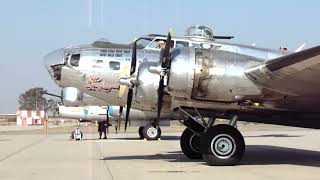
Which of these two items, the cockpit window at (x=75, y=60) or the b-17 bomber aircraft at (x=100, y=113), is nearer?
the cockpit window at (x=75, y=60)

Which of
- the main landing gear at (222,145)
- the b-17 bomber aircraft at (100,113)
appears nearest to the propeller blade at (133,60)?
the main landing gear at (222,145)

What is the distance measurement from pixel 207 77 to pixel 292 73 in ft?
6.58

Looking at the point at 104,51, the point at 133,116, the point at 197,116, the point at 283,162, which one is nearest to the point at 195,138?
the point at 197,116

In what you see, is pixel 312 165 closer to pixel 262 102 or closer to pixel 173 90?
pixel 262 102

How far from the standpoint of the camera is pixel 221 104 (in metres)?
13.3

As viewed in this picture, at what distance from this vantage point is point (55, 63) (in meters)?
15.4

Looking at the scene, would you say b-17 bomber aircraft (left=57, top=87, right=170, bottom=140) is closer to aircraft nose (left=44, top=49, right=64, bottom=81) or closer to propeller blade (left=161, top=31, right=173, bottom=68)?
aircraft nose (left=44, top=49, right=64, bottom=81)

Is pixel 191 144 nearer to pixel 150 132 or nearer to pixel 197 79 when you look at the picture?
pixel 197 79

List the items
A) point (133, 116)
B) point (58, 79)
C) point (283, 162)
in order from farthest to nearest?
point (133, 116), point (58, 79), point (283, 162)

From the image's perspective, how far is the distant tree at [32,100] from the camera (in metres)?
139

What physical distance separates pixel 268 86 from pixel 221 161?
86.4 inches

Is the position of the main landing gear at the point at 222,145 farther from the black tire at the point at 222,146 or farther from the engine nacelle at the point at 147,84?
the engine nacelle at the point at 147,84

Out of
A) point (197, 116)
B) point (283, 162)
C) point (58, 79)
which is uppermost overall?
point (58, 79)

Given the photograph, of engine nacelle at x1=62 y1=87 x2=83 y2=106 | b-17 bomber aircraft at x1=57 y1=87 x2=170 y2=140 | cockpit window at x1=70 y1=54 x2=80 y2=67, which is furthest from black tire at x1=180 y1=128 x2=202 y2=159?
engine nacelle at x1=62 y1=87 x2=83 y2=106
